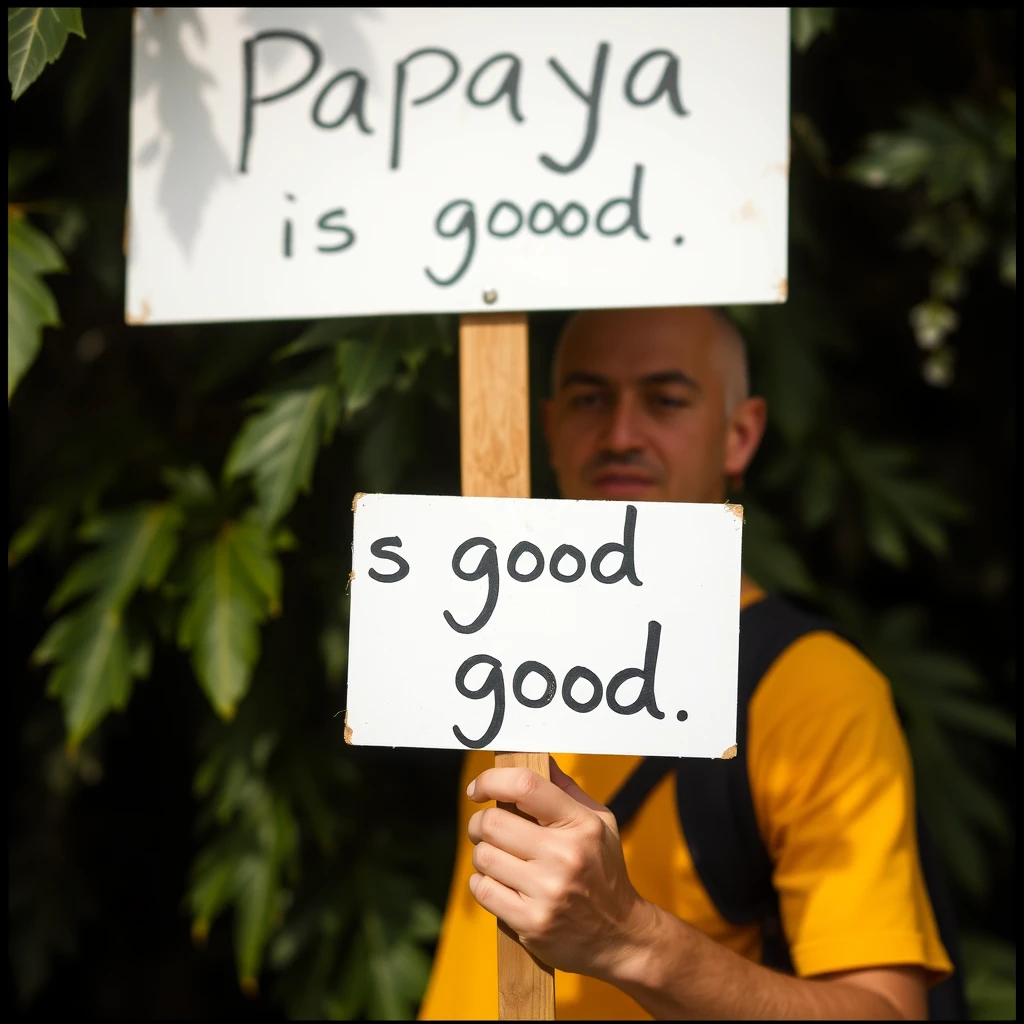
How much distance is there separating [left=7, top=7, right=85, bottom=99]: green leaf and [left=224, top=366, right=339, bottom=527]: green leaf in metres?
0.32

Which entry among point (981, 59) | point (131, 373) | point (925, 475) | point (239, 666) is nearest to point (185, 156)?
point (239, 666)

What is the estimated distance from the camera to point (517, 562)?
0.63 metres

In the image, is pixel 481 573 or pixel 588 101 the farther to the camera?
pixel 588 101

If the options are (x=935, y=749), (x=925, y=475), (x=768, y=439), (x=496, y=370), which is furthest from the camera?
(x=925, y=475)

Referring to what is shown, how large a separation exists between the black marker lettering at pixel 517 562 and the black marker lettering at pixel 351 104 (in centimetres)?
36

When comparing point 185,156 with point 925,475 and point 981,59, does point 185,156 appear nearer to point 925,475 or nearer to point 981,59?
point 981,59

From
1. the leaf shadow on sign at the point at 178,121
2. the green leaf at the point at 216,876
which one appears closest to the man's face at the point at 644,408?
the leaf shadow on sign at the point at 178,121

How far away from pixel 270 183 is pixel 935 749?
98 centimetres

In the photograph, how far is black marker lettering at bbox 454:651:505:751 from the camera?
0.63m

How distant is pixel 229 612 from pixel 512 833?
42cm

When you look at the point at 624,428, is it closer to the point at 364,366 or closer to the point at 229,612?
the point at 364,366

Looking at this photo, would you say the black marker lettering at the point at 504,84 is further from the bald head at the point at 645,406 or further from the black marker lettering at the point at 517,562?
the black marker lettering at the point at 517,562

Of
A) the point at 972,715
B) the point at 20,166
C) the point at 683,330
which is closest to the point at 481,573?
the point at 683,330

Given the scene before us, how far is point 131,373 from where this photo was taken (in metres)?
1.34
